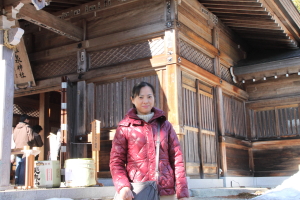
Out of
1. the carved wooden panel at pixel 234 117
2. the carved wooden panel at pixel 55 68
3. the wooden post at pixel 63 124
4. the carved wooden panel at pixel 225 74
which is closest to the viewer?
the wooden post at pixel 63 124

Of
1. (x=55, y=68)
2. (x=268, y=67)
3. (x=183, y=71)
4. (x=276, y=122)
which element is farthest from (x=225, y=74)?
(x=55, y=68)

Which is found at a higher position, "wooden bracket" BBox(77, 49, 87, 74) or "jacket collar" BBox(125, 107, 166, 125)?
"wooden bracket" BBox(77, 49, 87, 74)

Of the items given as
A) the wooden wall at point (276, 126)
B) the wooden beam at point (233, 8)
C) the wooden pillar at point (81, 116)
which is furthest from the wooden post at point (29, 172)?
the wooden wall at point (276, 126)

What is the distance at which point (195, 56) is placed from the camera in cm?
850

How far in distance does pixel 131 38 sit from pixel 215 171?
359 cm

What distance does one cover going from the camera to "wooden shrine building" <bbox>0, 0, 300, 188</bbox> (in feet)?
25.1

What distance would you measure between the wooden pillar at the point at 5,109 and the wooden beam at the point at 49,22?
0.81 metres

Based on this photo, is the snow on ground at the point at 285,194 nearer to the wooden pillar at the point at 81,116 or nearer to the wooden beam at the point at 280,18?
the wooden pillar at the point at 81,116

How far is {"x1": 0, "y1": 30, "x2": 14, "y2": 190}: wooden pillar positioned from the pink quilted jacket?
10.5 feet

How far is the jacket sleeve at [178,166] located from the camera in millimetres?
2854

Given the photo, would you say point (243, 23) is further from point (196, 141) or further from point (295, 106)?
point (196, 141)

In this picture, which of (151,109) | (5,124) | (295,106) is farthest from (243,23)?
(151,109)

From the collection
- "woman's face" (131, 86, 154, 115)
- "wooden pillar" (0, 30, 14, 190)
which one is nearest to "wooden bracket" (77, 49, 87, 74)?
"wooden pillar" (0, 30, 14, 190)

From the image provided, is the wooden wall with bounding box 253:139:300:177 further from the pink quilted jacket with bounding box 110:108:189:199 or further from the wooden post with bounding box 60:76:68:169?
the pink quilted jacket with bounding box 110:108:189:199
